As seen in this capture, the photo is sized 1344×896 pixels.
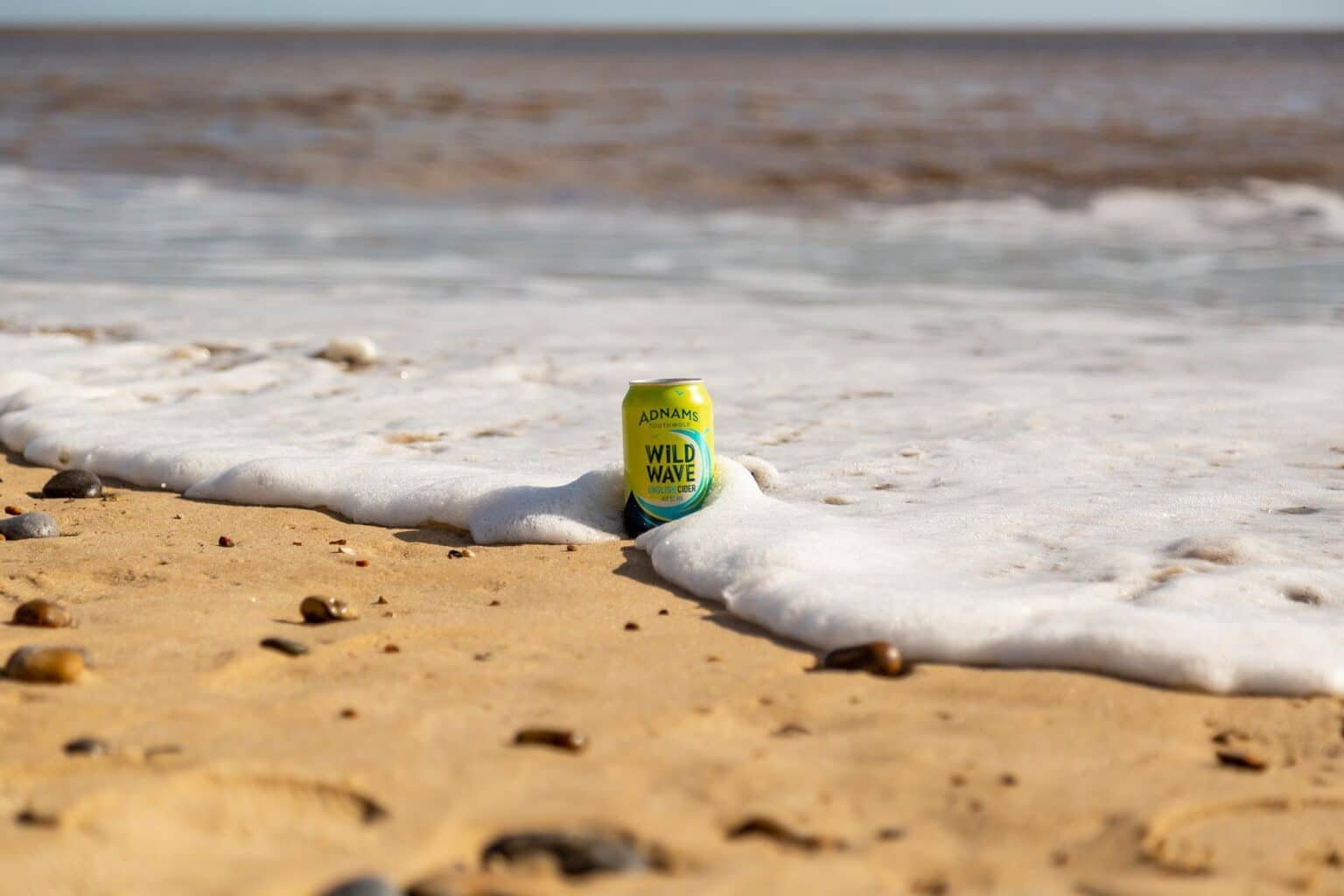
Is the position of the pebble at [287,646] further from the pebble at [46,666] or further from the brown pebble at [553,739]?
the brown pebble at [553,739]

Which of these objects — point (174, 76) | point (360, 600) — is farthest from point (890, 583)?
point (174, 76)

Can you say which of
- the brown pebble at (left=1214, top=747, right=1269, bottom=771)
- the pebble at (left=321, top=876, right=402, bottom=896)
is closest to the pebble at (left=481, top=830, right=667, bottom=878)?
the pebble at (left=321, top=876, right=402, bottom=896)

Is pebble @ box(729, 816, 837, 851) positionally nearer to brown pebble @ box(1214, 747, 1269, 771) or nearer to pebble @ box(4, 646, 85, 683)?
brown pebble @ box(1214, 747, 1269, 771)

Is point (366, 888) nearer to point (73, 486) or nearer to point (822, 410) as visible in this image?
point (73, 486)

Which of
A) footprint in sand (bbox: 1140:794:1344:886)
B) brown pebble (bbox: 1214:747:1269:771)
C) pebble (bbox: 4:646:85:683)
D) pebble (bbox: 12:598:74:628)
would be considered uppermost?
pebble (bbox: 4:646:85:683)

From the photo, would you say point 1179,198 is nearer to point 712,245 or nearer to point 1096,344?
point 712,245

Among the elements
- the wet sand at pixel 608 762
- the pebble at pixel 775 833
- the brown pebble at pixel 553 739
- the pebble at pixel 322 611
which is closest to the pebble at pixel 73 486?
the wet sand at pixel 608 762
